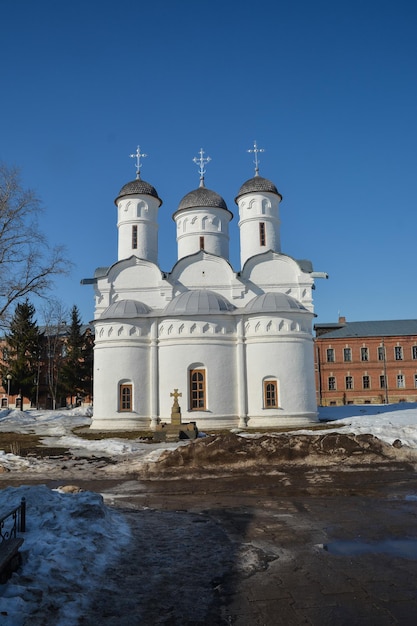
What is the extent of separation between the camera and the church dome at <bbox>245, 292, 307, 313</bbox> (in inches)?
936

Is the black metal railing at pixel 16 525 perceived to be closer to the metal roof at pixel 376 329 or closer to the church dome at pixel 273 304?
the church dome at pixel 273 304

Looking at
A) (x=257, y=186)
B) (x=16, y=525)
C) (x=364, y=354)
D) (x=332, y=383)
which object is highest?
(x=257, y=186)

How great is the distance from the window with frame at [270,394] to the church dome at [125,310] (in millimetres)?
6871

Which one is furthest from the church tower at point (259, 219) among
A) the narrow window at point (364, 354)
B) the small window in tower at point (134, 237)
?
the narrow window at point (364, 354)

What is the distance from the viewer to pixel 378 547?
20.9 feet

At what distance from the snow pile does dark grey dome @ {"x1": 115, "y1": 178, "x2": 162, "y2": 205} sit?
23500 millimetres

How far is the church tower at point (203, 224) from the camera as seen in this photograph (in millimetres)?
28578

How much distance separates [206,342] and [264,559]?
1773cm

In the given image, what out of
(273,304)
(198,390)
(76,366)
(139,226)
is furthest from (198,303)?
(76,366)

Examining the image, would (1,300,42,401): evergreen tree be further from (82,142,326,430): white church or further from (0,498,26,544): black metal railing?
(0,498,26,544): black metal railing

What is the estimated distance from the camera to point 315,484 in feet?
35.4


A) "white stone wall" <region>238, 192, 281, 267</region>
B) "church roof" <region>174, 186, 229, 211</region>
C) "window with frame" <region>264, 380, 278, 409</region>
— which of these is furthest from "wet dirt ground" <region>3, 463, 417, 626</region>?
"church roof" <region>174, 186, 229, 211</region>

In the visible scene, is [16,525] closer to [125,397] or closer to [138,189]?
[125,397]

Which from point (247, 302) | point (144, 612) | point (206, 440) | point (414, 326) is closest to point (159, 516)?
point (144, 612)
